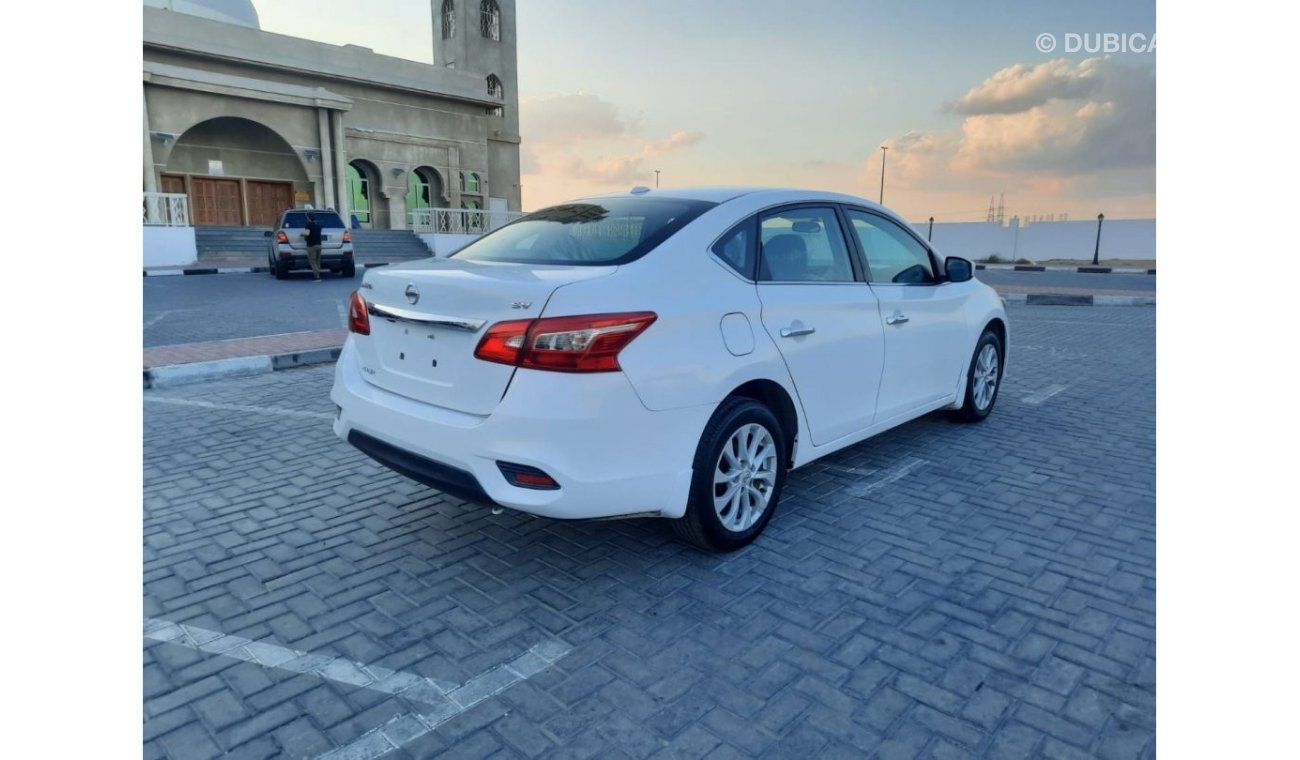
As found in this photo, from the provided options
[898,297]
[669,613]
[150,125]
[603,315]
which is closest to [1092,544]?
[898,297]

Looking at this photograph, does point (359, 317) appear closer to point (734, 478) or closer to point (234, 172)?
point (734, 478)

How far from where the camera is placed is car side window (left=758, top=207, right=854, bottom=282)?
3.73m

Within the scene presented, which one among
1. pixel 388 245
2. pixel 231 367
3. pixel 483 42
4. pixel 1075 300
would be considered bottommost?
pixel 231 367

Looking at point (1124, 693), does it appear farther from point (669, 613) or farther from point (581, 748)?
point (581, 748)

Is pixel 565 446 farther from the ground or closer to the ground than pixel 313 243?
closer to the ground

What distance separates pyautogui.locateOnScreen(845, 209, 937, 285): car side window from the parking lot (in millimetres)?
1193

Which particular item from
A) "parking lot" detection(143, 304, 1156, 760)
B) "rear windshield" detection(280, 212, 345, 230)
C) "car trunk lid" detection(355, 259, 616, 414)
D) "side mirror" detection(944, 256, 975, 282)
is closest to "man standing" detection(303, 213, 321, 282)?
"rear windshield" detection(280, 212, 345, 230)

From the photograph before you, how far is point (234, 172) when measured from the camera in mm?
32125

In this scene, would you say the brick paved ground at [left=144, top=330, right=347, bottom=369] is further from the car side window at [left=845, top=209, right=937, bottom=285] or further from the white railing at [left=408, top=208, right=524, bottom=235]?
the white railing at [left=408, top=208, right=524, bottom=235]

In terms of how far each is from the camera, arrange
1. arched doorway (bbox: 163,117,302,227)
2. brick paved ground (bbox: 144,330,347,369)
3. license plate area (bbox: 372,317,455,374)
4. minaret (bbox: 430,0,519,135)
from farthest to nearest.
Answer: minaret (bbox: 430,0,519,135), arched doorway (bbox: 163,117,302,227), brick paved ground (bbox: 144,330,347,369), license plate area (bbox: 372,317,455,374)

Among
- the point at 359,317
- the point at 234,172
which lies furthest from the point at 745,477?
the point at 234,172

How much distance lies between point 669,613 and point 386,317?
5.86 ft

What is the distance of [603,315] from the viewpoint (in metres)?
2.86

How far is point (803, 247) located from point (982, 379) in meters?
2.52
